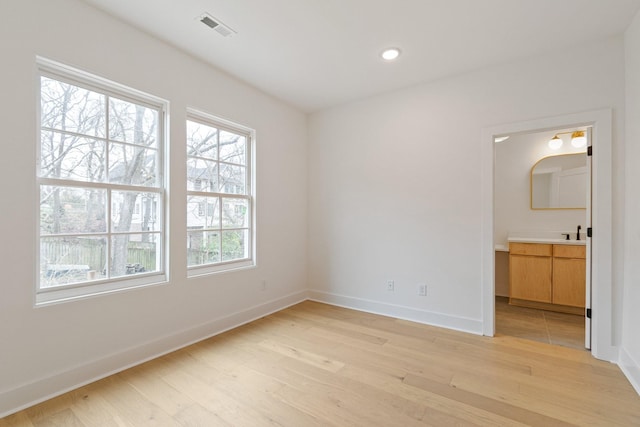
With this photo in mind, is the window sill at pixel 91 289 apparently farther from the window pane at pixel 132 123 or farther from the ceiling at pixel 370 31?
the ceiling at pixel 370 31

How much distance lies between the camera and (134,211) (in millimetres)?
2467

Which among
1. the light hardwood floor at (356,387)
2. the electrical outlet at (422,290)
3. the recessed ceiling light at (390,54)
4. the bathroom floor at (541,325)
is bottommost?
the bathroom floor at (541,325)

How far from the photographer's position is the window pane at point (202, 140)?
9.49ft

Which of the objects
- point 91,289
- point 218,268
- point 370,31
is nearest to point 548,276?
point 370,31

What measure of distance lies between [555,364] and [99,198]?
390 cm

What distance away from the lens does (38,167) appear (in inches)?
76.9

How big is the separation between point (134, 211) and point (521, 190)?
4.93 metres

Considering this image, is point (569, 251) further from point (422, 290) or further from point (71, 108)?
point (71, 108)

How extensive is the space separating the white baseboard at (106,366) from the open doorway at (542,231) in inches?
118

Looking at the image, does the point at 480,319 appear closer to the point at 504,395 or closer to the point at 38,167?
the point at 504,395

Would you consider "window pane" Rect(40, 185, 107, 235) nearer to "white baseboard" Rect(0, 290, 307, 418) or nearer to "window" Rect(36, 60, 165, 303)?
"window" Rect(36, 60, 165, 303)

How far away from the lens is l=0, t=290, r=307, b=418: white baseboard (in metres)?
1.80

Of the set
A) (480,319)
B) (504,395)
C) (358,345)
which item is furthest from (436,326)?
(504,395)

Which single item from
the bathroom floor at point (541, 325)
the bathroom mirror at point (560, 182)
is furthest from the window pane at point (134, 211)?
the bathroom mirror at point (560, 182)
